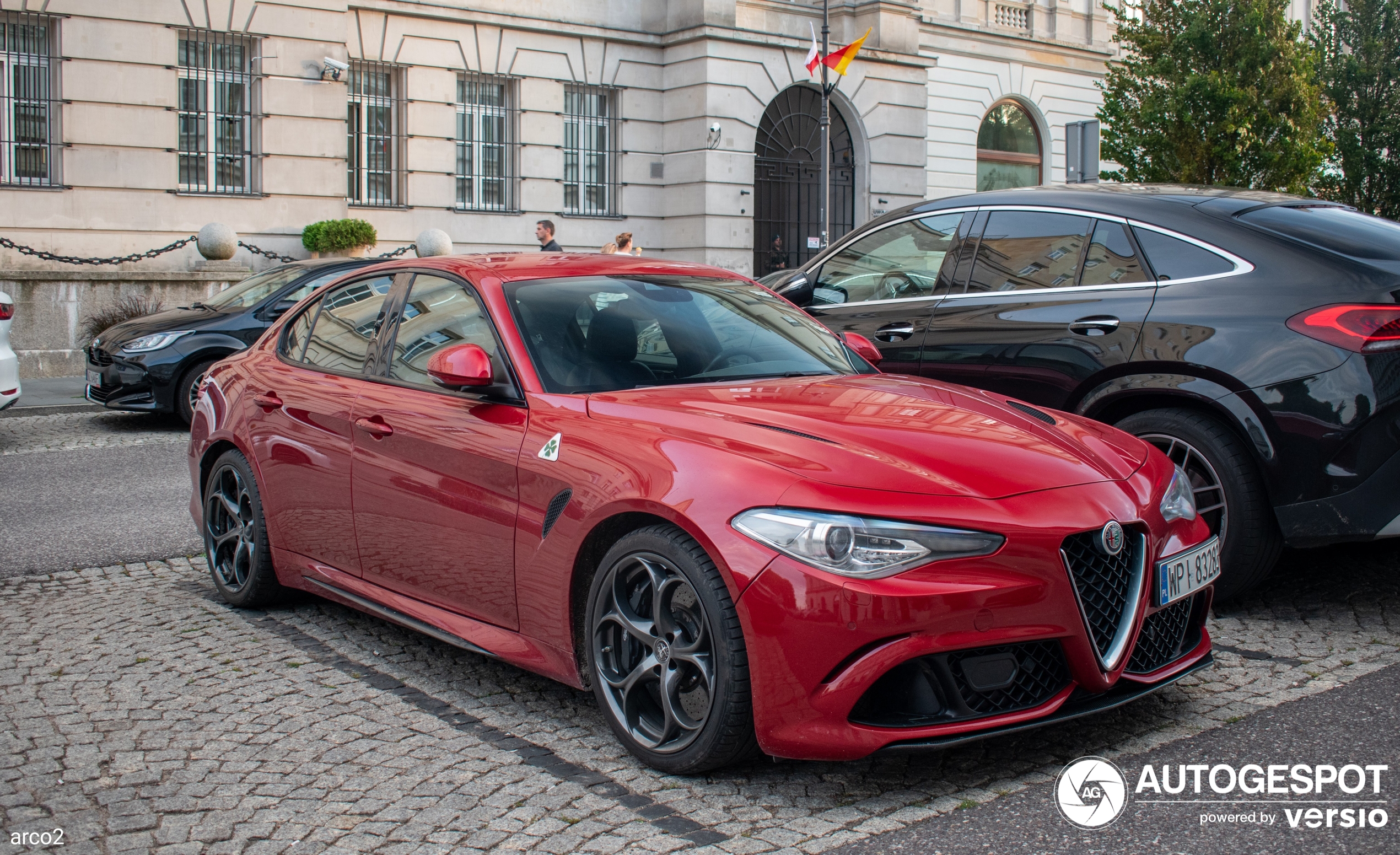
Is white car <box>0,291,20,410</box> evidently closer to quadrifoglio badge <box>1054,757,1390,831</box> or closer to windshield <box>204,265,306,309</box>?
windshield <box>204,265,306,309</box>

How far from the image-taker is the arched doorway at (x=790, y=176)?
2695 cm

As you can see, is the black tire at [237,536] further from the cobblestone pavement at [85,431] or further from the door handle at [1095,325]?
the cobblestone pavement at [85,431]

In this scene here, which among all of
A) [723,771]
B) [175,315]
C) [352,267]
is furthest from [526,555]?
[175,315]

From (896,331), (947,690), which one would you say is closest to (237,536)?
(896,331)

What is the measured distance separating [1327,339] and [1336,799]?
6.81 ft

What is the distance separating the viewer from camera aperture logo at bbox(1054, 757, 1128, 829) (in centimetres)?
337

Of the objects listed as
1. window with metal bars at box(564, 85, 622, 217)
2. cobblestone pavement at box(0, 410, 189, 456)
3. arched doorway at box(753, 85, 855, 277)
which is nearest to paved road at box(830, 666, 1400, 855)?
cobblestone pavement at box(0, 410, 189, 456)

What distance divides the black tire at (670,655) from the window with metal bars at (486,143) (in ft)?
67.8

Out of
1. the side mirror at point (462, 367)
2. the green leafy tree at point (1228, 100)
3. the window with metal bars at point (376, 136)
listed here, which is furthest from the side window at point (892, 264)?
the window with metal bars at point (376, 136)

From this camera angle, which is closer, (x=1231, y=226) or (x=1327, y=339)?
(x=1327, y=339)

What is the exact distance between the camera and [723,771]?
12.2ft

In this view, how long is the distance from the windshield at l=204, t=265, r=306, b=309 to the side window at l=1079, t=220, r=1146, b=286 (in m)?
9.01

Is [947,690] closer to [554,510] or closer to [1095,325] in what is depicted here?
[554,510]

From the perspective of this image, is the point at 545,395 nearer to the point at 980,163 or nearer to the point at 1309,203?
the point at 1309,203
